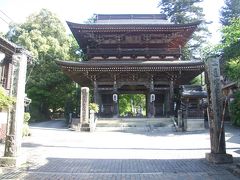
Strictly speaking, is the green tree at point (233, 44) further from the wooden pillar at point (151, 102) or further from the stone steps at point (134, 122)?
the wooden pillar at point (151, 102)

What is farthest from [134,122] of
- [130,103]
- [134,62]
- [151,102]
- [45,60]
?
[130,103]

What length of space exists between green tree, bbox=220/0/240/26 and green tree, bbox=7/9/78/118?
87.0ft

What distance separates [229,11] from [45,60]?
3165 cm

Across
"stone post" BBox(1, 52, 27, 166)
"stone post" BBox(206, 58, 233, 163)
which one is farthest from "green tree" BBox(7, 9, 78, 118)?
"stone post" BBox(206, 58, 233, 163)

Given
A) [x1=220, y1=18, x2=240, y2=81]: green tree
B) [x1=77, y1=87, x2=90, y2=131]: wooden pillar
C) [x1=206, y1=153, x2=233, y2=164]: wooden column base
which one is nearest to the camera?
[x1=220, y1=18, x2=240, y2=81]: green tree

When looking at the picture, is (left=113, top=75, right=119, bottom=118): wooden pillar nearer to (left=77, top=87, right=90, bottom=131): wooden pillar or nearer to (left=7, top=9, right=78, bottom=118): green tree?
(left=77, top=87, right=90, bottom=131): wooden pillar

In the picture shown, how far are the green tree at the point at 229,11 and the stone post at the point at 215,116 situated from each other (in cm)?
4192

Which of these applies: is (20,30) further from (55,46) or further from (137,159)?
(137,159)

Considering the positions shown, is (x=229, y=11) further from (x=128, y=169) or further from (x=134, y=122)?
(x=128, y=169)

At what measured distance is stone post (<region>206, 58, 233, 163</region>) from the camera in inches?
431

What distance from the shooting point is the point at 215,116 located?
11.4 m

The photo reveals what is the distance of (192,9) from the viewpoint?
49.7 metres

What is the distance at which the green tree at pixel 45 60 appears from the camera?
1549 inches

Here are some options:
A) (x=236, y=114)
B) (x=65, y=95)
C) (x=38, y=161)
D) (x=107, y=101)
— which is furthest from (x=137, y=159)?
(x=65, y=95)
